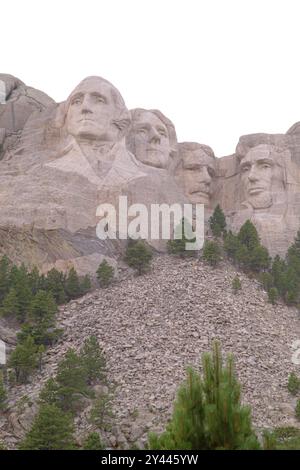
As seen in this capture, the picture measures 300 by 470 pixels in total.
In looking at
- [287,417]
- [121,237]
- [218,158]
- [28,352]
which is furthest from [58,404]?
[218,158]

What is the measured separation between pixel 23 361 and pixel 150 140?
1246 cm

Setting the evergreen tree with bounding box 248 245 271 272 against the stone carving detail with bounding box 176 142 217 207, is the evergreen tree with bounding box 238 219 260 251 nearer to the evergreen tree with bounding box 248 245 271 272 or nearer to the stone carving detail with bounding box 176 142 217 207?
the evergreen tree with bounding box 248 245 271 272

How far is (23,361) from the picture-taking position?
17531 millimetres

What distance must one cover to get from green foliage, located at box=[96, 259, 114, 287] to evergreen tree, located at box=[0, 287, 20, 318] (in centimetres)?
294

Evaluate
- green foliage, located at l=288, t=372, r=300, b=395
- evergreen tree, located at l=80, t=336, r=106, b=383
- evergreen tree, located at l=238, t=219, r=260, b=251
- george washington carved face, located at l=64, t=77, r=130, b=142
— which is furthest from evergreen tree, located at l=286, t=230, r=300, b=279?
evergreen tree, located at l=80, t=336, r=106, b=383

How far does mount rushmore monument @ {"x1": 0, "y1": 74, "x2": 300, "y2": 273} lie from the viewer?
24.2 meters

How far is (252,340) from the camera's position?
19.5m

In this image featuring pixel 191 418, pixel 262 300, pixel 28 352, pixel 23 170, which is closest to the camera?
pixel 191 418

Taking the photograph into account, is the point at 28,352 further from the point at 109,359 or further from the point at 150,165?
the point at 150,165

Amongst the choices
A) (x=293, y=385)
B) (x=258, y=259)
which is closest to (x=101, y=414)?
(x=293, y=385)

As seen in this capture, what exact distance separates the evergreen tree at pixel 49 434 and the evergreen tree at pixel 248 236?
11.6 meters

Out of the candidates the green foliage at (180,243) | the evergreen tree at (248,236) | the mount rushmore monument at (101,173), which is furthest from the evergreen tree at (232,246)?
the mount rushmore monument at (101,173)

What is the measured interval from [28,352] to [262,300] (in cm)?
703

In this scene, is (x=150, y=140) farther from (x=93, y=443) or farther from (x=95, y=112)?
(x=93, y=443)
